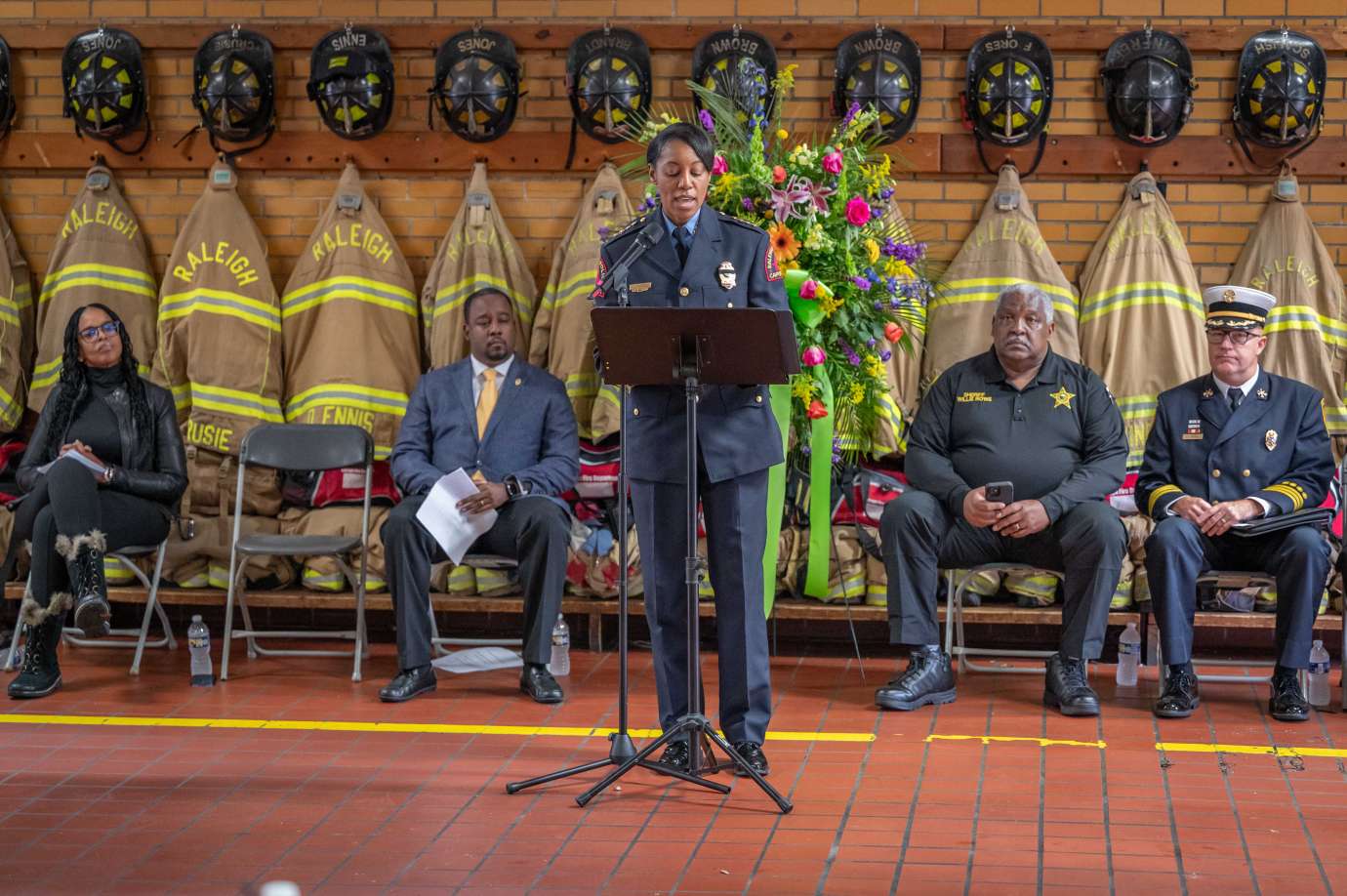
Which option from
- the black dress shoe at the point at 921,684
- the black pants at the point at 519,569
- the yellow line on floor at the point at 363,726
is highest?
the black pants at the point at 519,569

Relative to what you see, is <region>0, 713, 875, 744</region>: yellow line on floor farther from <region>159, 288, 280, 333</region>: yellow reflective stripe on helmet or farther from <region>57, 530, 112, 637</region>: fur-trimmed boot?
<region>159, 288, 280, 333</region>: yellow reflective stripe on helmet

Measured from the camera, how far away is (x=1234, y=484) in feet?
16.7

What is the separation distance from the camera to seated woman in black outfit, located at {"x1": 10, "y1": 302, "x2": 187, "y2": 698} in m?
5.16

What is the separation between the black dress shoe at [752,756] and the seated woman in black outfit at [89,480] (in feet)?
7.22

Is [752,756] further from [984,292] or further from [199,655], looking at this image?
[984,292]

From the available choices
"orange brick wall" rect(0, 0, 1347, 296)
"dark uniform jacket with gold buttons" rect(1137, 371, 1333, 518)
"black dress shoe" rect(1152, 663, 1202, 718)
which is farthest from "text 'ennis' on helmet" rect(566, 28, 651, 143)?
"black dress shoe" rect(1152, 663, 1202, 718)

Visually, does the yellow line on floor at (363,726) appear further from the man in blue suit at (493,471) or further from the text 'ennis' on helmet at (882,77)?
the text 'ennis' on helmet at (882,77)

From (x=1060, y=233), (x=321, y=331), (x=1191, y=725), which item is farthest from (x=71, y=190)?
(x=1191, y=725)

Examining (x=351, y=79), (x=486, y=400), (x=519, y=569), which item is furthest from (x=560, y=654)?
(x=351, y=79)

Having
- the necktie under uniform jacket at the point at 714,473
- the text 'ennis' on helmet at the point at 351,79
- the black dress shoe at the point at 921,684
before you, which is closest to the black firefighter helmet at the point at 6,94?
the text 'ennis' on helmet at the point at 351,79

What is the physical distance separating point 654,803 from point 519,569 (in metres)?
1.58

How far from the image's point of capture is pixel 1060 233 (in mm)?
6340

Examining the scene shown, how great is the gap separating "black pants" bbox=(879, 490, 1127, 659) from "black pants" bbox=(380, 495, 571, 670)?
3.53ft

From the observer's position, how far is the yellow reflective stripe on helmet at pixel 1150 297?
5.99 meters
